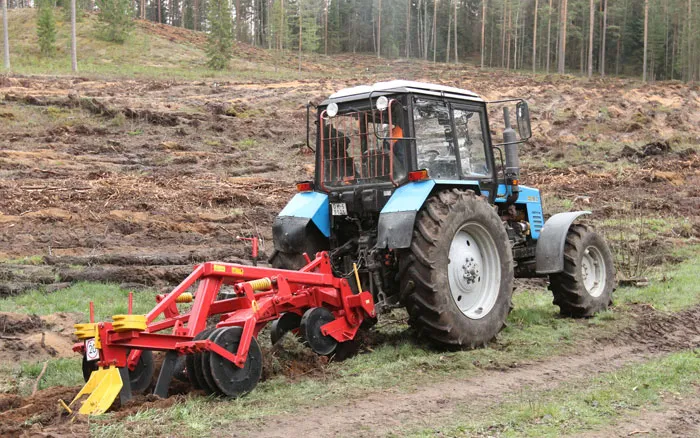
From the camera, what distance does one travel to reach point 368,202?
7777 mm

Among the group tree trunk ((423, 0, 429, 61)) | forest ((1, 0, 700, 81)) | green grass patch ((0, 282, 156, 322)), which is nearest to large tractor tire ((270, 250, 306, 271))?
green grass patch ((0, 282, 156, 322))

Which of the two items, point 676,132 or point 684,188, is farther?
point 676,132

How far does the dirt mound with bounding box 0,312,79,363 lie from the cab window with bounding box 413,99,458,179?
4.30 m

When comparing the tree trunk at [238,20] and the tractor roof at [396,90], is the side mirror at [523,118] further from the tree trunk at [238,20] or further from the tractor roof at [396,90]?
the tree trunk at [238,20]

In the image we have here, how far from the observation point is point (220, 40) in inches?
1811

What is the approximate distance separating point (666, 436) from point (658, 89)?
29.6 meters

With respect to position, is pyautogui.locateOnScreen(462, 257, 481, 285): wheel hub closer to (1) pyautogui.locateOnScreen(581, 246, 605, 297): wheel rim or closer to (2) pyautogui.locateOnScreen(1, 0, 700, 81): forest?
(1) pyautogui.locateOnScreen(581, 246, 605, 297): wheel rim

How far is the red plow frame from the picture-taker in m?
5.59

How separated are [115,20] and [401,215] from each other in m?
49.7

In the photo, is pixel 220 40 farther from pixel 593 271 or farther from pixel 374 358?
pixel 374 358

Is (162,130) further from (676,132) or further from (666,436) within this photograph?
(666,436)

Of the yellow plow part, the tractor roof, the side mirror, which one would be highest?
the tractor roof

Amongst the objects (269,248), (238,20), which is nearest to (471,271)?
(269,248)

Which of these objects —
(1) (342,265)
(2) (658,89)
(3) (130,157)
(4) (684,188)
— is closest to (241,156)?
(3) (130,157)
